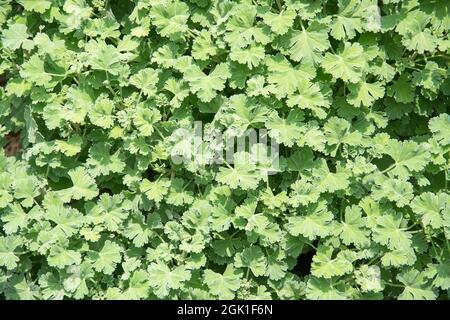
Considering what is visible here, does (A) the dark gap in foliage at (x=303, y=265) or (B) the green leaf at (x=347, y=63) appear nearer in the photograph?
(B) the green leaf at (x=347, y=63)

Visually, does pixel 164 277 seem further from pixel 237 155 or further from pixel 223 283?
pixel 237 155

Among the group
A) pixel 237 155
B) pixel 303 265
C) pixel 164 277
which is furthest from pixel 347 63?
pixel 164 277

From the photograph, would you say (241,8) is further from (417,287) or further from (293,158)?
(417,287)

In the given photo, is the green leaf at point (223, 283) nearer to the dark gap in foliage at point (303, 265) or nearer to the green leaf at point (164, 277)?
the green leaf at point (164, 277)

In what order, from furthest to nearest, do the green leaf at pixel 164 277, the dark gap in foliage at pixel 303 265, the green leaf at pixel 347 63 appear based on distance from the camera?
1. the dark gap in foliage at pixel 303 265
2. the green leaf at pixel 164 277
3. the green leaf at pixel 347 63

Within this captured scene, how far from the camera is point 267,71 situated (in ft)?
10.0

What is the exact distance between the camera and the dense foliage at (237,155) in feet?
9.88

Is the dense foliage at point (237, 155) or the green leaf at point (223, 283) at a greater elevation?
the dense foliage at point (237, 155)

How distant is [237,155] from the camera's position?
3.04m

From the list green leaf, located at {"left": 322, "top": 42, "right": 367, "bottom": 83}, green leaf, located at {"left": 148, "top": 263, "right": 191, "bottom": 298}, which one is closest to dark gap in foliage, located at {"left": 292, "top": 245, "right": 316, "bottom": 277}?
green leaf, located at {"left": 148, "top": 263, "right": 191, "bottom": 298}

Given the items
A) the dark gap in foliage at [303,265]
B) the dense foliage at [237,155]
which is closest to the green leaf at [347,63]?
the dense foliage at [237,155]

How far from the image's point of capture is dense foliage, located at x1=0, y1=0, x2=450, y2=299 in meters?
A: 3.01

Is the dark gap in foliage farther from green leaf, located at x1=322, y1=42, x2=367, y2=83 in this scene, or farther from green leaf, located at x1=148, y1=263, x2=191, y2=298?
green leaf, located at x1=322, y1=42, x2=367, y2=83

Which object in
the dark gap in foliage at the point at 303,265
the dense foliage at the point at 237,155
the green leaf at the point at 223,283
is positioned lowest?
the green leaf at the point at 223,283
